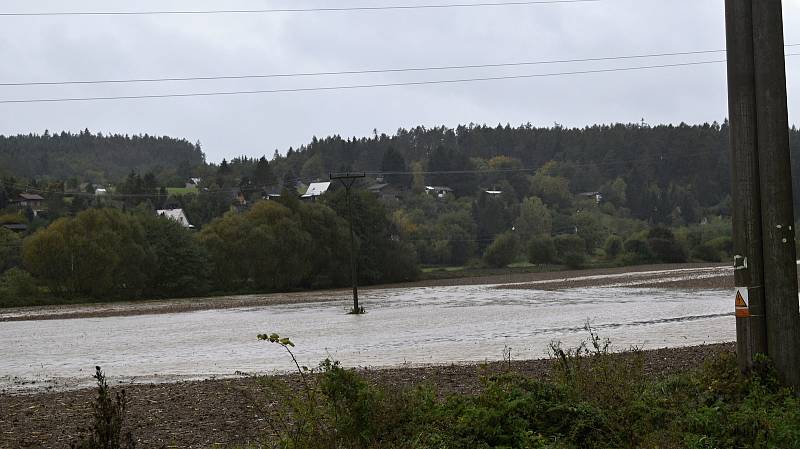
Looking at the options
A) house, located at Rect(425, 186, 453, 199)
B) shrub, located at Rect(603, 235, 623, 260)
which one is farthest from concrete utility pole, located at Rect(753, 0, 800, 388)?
house, located at Rect(425, 186, 453, 199)

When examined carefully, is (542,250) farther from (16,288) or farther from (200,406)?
(200,406)

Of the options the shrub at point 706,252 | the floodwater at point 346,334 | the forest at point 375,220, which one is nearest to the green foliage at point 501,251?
the forest at point 375,220

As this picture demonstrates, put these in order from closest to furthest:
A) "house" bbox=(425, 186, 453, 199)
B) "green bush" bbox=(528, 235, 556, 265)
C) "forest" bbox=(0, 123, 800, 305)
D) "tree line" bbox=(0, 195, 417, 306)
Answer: "tree line" bbox=(0, 195, 417, 306) < "forest" bbox=(0, 123, 800, 305) < "green bush" bbox=(528, 235, 556, 265) < "house" bbox=(425, 186, 453, 199)

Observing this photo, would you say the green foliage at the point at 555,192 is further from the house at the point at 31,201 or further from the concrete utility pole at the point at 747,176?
the concrete utility pole at the point at 747,176

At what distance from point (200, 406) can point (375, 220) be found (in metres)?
82.2

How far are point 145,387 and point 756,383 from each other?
10159 mm

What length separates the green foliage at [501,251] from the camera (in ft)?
371

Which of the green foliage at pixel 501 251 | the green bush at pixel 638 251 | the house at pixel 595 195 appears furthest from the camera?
the house at pixel 595 195

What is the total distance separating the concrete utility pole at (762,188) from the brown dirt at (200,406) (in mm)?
2455

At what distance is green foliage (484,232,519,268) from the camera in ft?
371

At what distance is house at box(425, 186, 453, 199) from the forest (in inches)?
25.9

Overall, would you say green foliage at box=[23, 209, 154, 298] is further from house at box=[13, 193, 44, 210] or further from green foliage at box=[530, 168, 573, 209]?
green foliage at box=[530, 168, 573, 209]

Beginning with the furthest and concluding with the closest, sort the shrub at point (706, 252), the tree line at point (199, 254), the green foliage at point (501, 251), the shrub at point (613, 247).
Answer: the shrub at point (613, 247) → the green foliage at point (501, 251) → the shrub at point (706, 252) → the tree line at point (199, 254)

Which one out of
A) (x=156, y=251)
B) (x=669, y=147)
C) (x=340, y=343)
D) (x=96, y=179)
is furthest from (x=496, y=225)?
(x=340, y=343)
